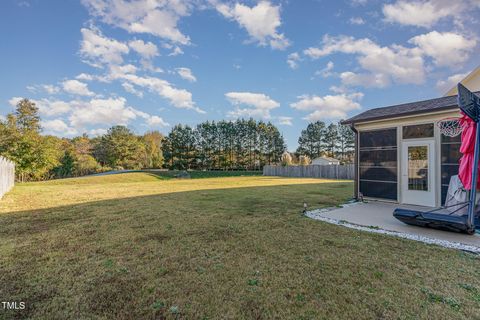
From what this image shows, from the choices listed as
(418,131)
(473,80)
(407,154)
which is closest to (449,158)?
(407,154)

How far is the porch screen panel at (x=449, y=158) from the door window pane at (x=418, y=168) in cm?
40

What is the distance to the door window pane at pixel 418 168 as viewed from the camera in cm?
612

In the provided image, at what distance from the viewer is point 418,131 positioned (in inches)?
248

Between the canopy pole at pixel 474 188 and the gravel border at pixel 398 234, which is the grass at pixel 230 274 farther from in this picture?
the canopy pole at pixel 474 188

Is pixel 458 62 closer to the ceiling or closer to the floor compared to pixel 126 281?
closer to the ceiling

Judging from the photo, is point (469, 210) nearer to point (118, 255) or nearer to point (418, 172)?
point (418, 172)

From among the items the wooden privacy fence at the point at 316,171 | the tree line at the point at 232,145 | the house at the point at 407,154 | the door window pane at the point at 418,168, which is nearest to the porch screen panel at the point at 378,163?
the house at the point at 407,154

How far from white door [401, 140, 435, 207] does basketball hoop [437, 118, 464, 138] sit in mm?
425

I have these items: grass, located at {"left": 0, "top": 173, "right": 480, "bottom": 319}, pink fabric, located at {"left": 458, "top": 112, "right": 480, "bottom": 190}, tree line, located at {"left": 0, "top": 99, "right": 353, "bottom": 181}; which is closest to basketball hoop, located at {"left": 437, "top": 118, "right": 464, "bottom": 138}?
pink fabric, located at {"left": 458, "top": 112, "right": 480, "bottom": 190}

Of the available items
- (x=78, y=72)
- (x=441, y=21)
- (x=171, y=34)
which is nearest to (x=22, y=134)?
(x=78, y=72)

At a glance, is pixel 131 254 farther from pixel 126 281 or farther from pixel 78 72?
pixel 78 72

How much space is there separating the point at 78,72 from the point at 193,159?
21.7m

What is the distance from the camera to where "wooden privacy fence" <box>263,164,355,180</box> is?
20.9 meters

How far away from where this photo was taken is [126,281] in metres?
2.29
